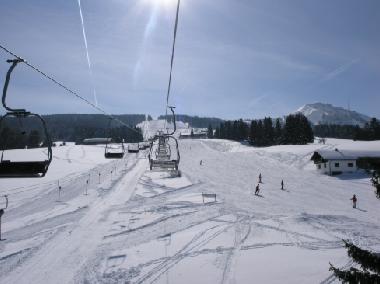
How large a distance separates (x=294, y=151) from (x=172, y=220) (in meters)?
57.1

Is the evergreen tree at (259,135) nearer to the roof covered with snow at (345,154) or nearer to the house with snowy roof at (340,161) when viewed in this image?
the roof covered with snow at (345,154)

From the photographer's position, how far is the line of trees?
3954 inches

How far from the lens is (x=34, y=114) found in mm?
10375

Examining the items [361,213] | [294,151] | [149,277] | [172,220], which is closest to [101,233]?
[172,220]

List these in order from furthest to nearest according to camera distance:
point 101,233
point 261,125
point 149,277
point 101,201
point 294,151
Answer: point 261,125
point 294,151
point 101,201
point 101,233
point 149,277

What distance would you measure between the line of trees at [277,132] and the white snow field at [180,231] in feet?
172

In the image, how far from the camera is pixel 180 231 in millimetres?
24938

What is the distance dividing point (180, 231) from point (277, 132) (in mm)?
92201

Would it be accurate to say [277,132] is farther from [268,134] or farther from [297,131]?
[297,131]

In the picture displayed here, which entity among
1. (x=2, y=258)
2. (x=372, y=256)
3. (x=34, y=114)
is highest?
(x=34, y=114)

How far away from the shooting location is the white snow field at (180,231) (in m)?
17.9

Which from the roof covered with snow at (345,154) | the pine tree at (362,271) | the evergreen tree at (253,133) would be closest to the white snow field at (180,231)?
the pine tree at (362,271)

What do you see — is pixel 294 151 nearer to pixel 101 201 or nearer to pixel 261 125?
pixel 261 125

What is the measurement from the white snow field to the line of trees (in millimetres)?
52299
